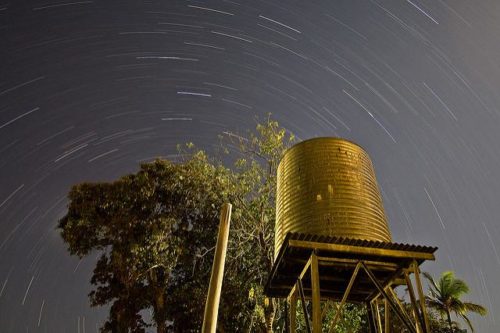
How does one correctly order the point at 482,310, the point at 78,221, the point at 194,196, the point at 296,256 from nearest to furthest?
the point at 296,256 → the point at 78,221 → the point at 194,196 → the point at 482,310

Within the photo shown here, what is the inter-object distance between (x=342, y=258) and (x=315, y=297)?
1200mm

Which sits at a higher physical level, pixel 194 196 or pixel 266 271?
pixel 194 196

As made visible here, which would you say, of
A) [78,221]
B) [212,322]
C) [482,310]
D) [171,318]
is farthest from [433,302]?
[212,322]

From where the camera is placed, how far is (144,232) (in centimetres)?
1770

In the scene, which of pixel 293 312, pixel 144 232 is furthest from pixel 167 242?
pixel 293 312

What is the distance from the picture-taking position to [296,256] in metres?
7.96

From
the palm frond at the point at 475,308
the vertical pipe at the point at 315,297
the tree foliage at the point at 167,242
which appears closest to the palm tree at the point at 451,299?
the palm frond at the point at 475,308

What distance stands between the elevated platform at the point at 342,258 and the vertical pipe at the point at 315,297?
205mm

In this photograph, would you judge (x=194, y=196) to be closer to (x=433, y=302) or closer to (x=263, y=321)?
(x=263, y=321)

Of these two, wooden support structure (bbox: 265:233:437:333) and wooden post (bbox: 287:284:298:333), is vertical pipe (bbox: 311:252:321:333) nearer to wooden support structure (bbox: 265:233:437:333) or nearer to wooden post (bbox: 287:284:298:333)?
wooden support structure (bbox: 265:233:437:333)

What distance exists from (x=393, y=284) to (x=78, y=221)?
14005 millimetres

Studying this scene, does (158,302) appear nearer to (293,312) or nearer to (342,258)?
(293,312)

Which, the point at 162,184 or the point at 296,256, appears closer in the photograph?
the point at 296,256

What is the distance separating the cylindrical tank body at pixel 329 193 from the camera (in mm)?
8062
